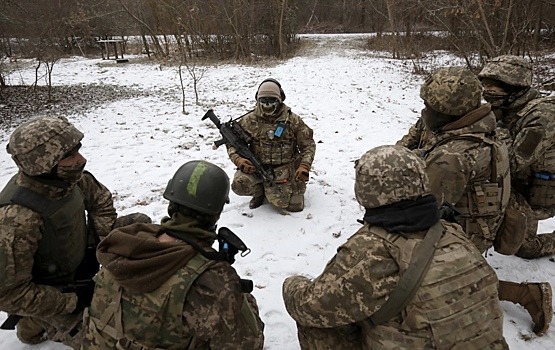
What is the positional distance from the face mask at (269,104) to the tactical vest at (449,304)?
310cm

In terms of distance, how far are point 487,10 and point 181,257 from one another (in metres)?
13.6

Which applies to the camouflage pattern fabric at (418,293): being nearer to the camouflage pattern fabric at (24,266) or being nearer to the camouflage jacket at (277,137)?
the camouflage pattern fabric at (24,266)

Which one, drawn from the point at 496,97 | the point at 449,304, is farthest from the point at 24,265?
the point at 496,97

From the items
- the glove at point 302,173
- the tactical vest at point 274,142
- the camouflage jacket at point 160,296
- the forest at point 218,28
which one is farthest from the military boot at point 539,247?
the forest at point 218,28

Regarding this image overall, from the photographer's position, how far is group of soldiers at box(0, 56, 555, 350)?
68.4 inches

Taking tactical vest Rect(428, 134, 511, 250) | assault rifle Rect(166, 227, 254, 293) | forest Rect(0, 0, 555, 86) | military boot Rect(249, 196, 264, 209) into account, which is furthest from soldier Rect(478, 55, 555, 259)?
forest Rect(0, 0, 555, 86)

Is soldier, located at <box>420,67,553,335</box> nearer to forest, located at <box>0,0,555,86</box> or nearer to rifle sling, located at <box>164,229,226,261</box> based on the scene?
rifle sling, located at <box>164,229,226,261</box>

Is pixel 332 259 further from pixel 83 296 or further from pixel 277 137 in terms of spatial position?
pixel 277 137

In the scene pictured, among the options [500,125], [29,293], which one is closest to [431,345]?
[29,293]

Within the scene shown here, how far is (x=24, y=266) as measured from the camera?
2.32 m

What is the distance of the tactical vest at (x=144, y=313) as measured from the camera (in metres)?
1.71

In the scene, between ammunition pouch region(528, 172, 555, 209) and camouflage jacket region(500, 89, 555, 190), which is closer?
camouflage jacket region(500, 89, 555, 190)

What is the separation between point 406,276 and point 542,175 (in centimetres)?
263

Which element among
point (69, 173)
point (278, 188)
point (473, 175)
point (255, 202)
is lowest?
point (255, 202)
